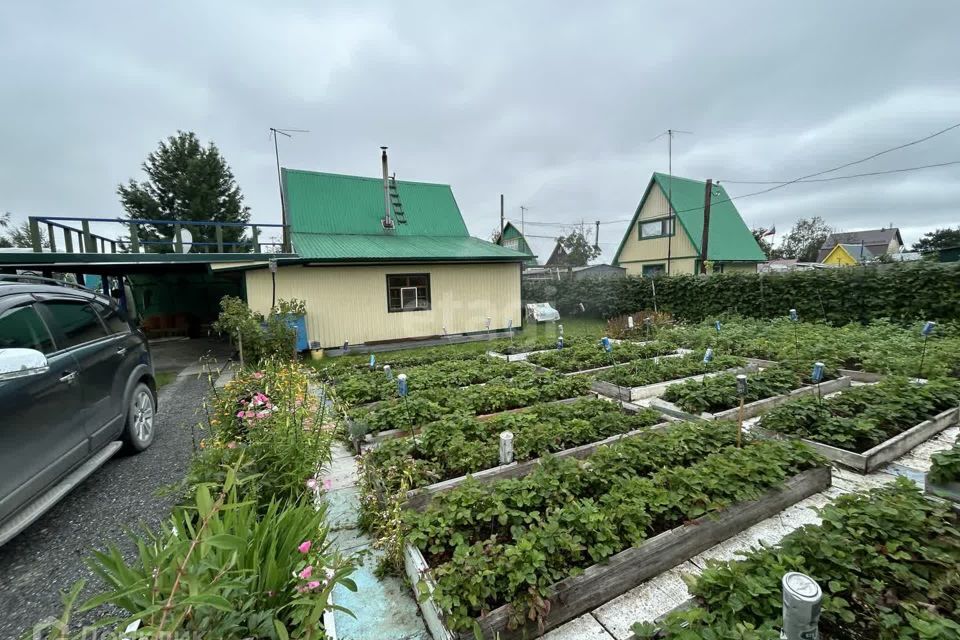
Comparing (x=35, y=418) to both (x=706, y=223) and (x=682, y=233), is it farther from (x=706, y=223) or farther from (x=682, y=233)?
(x=682, y=233)

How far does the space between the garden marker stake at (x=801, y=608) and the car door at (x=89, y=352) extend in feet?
14.2

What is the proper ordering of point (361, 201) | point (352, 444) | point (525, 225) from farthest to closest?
point (525, 225) < point (361, 201) < point (352, 444)

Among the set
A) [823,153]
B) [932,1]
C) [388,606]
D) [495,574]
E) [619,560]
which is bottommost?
[388,606]

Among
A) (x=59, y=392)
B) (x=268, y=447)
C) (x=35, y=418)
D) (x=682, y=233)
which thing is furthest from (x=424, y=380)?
(x=682, y=233)

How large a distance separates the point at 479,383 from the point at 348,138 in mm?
16176

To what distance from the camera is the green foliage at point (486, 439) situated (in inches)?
112

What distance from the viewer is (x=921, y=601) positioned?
1.50 meters

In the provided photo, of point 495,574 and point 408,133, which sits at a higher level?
point 408,133

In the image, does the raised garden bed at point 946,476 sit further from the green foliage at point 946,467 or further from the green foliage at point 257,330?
the green foliage at point 257,330

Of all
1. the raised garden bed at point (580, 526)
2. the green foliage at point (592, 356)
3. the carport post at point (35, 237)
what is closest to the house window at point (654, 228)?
the green foliage at point (592, 356)

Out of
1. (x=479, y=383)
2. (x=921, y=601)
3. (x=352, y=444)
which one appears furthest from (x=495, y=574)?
(x=479, y=383)

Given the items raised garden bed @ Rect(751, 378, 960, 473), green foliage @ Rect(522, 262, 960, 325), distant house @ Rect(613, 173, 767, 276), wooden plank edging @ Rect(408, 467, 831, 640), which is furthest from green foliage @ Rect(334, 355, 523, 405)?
distant house @ Rect(613, 173, 767, 276)

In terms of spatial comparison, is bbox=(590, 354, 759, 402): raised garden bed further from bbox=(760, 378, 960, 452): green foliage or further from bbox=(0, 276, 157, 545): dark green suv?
bbox=(0, 276, 157, 545): dark green suv

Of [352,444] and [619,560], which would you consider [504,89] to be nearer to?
[352,444]
